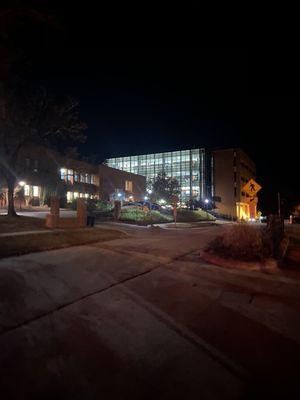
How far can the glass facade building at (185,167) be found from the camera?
75312mm

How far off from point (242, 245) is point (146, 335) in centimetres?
625

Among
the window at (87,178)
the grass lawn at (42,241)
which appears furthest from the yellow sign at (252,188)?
the window at (87,178)

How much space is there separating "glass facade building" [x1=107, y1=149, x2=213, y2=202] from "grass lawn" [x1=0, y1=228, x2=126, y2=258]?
5864cm

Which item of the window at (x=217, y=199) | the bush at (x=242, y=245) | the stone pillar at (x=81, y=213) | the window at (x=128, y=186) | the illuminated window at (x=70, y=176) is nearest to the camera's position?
the bush at (x=242, y=245)

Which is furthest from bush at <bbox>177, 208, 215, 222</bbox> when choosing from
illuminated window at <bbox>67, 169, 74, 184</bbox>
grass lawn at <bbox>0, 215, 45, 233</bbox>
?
grass lawn at <bbox>0, 215, 45, 233</bbox>

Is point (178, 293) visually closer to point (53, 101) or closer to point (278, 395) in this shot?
point (278, 395)

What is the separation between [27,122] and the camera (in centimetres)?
1823

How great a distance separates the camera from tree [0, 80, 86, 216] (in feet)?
58.9

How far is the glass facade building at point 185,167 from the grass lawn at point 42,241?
58.6 meters

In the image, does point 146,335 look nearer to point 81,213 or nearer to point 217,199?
point 81,213

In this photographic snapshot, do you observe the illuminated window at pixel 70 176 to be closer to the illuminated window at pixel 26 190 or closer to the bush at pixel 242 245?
the illuminated window at pixel 26 190

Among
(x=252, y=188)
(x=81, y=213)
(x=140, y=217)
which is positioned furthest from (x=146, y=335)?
(x=140, y=217)

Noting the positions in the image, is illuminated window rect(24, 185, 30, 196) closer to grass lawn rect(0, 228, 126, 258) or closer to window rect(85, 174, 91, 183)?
window rect(85, 174, 91, 183)

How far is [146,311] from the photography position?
5.18 metres
